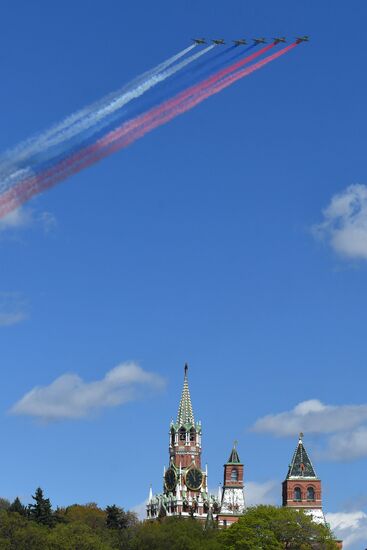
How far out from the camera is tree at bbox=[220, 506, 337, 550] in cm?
16725

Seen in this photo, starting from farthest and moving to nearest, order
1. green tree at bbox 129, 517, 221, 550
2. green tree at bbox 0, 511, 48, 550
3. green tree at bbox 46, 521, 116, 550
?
green tree at bbox 129, 517, 221, 550 → green tree at bbox 46, 521, 116, 550 → green tree at bbox 0, 511, 48, 550

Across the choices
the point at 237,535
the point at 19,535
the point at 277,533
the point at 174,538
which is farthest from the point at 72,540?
the point at 174,538

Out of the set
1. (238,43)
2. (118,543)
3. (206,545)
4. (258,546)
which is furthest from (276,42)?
(118,543)

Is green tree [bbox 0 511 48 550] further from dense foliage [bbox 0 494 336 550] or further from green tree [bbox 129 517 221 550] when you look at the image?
green tree [bbox 129 517 221 550]

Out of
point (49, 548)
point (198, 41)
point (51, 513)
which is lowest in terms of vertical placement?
point (49, 548)

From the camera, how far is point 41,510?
Result: 194m

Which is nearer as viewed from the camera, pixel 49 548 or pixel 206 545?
pixel 49 548

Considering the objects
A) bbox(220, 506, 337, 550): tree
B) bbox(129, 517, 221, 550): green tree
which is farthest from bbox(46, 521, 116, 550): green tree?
bbox(220, 506, 337, 550): tree

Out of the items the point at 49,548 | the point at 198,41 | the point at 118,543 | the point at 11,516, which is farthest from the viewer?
the point at 118,543

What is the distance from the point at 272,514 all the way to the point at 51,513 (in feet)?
142

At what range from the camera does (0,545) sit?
532ft

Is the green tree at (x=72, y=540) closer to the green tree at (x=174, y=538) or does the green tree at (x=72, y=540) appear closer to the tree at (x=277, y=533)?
the green tree at (x=174, y=538)

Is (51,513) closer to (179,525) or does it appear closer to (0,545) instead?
(179,525)

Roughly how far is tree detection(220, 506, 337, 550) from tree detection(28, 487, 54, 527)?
33.7 m
